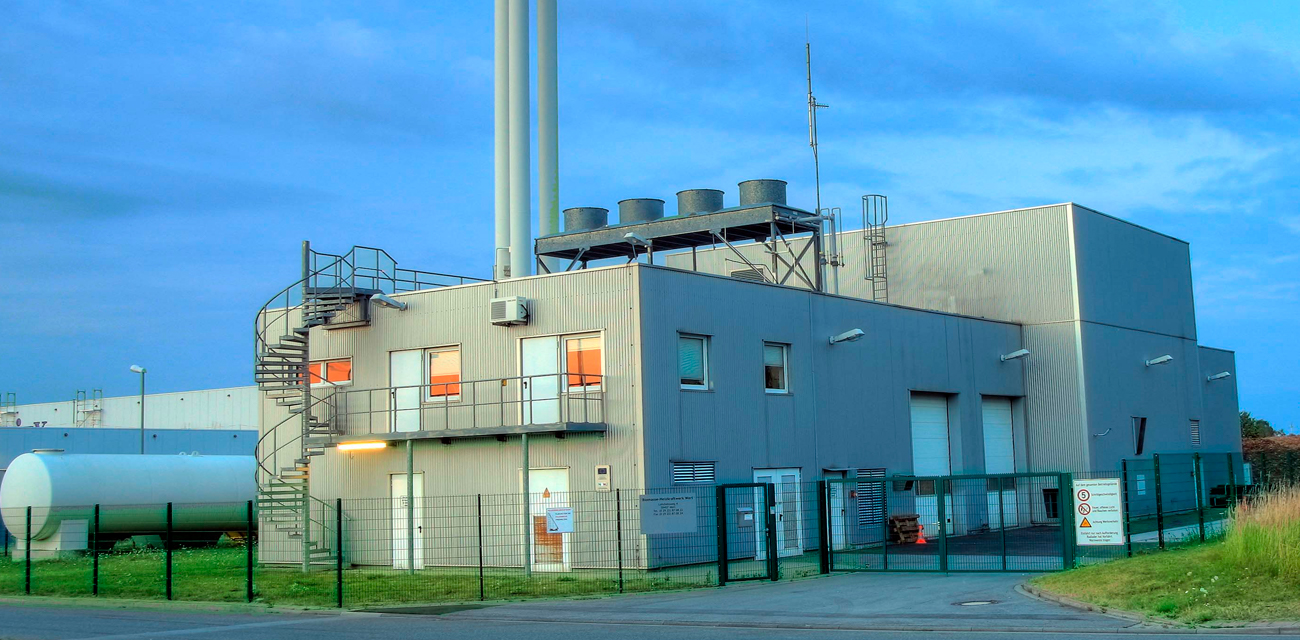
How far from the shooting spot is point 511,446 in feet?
92.7

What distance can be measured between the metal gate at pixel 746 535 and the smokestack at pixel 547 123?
1567cm

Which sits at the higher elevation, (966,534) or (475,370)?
(475,370)

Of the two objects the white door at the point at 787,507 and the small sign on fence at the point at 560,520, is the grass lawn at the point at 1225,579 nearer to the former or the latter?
the small sign on fence at the point at 560,520

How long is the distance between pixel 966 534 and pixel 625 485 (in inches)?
485

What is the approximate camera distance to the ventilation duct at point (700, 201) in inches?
1393

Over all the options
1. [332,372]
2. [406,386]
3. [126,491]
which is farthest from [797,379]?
[126,491]

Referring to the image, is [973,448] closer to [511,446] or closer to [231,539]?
[511,446]

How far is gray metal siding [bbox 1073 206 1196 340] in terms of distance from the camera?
131 ft

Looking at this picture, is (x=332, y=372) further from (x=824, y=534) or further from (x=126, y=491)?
(x=824, y=534)

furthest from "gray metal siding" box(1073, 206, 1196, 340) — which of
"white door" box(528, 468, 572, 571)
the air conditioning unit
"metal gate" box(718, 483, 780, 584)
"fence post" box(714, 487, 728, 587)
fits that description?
"fence post" box(714, 487, 728, 587)

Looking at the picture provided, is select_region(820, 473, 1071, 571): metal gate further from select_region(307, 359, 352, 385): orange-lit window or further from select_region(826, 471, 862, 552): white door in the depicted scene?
select_region(307, 359, 352, 385): orange-lit window

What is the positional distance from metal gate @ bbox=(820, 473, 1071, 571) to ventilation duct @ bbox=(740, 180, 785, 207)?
27.9ft

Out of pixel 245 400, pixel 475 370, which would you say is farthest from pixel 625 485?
pixel 245 400

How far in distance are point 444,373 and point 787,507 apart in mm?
8946
